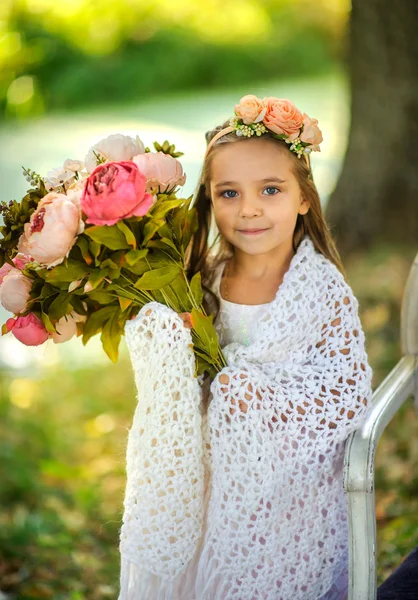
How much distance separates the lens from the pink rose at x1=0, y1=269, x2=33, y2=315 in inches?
68.4

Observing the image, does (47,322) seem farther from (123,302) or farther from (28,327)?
(123,302)

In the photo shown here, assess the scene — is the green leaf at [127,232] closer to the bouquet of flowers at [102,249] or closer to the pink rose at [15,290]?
the bouquet of flowers at [102,249]

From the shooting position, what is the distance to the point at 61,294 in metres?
1.76

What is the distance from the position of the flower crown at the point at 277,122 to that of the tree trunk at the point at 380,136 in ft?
9.09

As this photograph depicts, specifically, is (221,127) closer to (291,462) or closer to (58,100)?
(291,462)

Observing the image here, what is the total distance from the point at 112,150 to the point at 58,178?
14 cm

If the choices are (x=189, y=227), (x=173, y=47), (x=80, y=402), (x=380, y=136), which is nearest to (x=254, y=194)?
(x=189, y=227)

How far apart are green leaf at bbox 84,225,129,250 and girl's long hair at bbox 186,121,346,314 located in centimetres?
42

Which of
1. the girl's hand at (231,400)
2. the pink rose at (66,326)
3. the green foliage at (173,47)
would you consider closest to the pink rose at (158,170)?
the pink rose at (66,326)

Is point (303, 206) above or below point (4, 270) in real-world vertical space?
above

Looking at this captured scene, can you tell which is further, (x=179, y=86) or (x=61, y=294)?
(x=179, y=86)

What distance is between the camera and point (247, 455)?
1812 mm

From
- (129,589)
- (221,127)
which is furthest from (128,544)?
(221,127)

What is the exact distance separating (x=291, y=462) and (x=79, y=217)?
733mm
